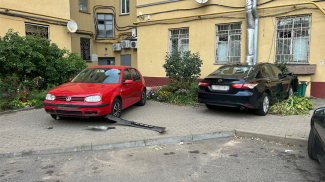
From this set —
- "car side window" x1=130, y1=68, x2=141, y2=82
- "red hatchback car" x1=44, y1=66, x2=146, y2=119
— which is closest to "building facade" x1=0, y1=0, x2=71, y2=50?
"car side window" x1=130, y1=68, x2=141, y2=82

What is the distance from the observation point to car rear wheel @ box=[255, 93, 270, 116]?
6.79 meters

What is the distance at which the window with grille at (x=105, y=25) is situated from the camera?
1780 cm

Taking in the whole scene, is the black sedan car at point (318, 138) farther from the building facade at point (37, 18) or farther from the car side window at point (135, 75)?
the building facade at point (37, 18)

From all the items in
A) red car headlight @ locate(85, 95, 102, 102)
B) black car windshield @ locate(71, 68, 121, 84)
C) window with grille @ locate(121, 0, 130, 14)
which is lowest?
red car headlight @ locate(85, 95, 102, 102)

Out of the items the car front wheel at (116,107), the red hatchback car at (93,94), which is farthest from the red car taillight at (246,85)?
the car front wheel at (116,107)

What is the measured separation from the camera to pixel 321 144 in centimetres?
325

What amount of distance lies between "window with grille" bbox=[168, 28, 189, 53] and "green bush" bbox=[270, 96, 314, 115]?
6310mm

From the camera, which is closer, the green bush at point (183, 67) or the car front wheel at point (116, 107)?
the car front wheel at point (116, 107)

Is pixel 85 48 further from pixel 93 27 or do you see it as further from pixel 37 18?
pixel 37 18

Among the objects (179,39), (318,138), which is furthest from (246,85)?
(179,39)

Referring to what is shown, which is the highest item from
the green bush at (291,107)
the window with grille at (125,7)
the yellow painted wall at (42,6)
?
the window with grille at (125,7)

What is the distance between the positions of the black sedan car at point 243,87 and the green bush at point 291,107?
257mm

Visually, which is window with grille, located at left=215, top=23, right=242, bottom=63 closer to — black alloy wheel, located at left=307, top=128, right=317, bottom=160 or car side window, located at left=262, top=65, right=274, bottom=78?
car side window, located at left=262, top=65, right=274, bottom=78

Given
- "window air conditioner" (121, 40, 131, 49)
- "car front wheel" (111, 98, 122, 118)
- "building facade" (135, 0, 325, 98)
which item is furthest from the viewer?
"window air conditioner" (121, 40, 131, 49)
